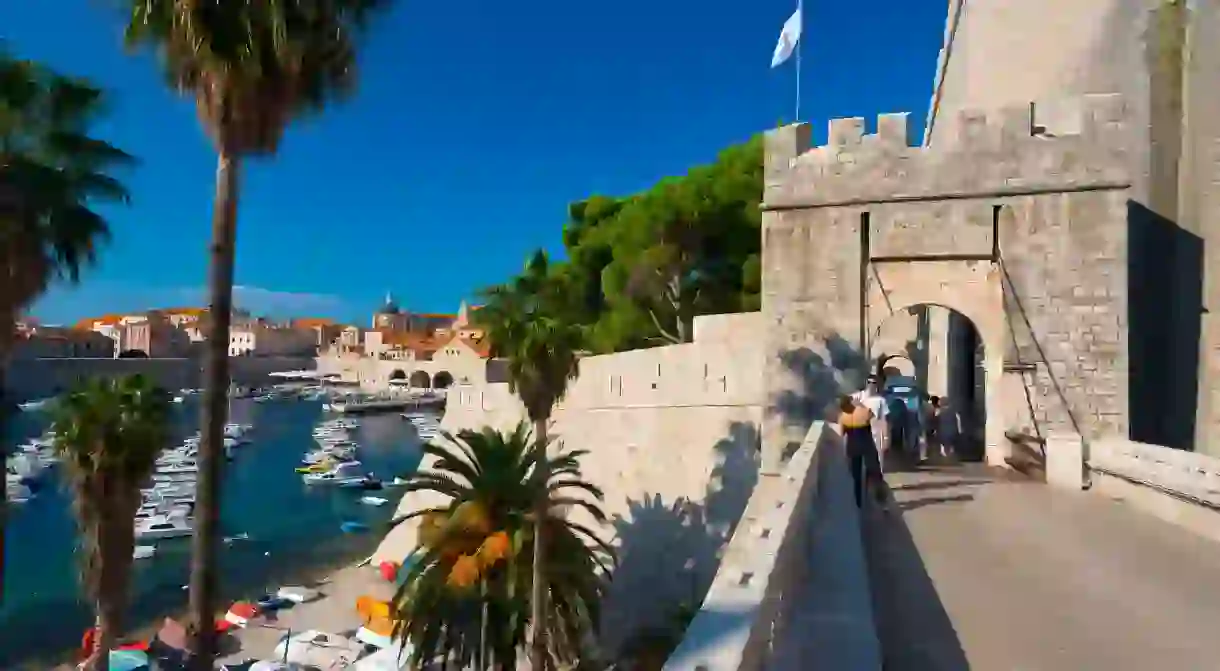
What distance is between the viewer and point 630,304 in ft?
85.2

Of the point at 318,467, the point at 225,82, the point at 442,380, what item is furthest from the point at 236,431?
the point at 225,82

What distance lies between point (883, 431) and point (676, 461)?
6487mm

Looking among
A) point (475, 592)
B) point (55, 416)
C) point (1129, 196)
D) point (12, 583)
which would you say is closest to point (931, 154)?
point (1129, 196)

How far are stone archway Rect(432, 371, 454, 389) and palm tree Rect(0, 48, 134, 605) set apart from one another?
84207 millimetres

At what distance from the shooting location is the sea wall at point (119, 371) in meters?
70.7

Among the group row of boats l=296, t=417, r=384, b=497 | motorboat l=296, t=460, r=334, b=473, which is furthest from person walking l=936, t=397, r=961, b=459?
motorboat l=296, t=460, r=334, b=473

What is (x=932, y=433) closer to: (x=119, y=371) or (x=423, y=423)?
(x=423, y=423)

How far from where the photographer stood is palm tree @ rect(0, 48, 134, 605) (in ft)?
24.8

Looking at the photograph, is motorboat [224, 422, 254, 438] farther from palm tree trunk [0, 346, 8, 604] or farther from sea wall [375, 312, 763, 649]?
palm tree trunk [0, 346, 8, 604]

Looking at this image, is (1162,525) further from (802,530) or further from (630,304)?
(630,304)

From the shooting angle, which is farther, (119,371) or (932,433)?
(119,371)

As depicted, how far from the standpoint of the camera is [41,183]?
304 inches

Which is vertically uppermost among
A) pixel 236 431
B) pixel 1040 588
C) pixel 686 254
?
pixel 686 254

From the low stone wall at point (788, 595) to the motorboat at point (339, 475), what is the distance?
3869 centimetres
